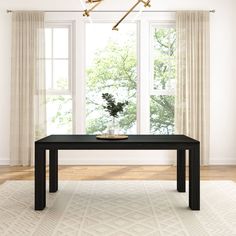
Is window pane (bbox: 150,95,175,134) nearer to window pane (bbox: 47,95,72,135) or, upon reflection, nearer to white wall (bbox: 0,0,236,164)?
white wall (bbox: 0,0,236,164)

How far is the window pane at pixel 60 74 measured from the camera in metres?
6.08

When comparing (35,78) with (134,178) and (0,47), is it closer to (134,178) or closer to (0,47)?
(0,47)

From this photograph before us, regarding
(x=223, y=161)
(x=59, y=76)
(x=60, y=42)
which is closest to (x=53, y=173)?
(x=59, y=76)

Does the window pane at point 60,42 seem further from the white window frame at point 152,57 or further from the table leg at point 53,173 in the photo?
the table leg at point 53,173

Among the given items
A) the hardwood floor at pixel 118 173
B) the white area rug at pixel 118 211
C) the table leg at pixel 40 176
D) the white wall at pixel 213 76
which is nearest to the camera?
the white area rug at pixel 118 211

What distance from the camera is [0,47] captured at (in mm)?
5914

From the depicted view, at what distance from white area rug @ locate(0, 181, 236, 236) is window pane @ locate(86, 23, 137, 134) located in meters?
2.12

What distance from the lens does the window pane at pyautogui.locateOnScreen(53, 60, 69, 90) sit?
6082 millimetres

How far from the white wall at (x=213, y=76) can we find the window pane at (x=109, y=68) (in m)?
0.47

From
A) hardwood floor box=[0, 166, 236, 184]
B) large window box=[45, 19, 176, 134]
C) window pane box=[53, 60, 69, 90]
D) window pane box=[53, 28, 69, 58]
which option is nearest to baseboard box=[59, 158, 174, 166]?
hardwood floor box=[0, 166, 236, 184]

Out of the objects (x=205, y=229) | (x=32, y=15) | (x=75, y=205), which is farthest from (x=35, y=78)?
(x=205, y=229)

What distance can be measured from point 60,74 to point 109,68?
0.88 meters

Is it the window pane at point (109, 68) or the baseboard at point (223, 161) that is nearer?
the baseboard at point (223, 161)

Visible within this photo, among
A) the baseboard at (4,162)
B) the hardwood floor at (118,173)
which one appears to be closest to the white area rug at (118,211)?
the hardwood floor at (118,173)
